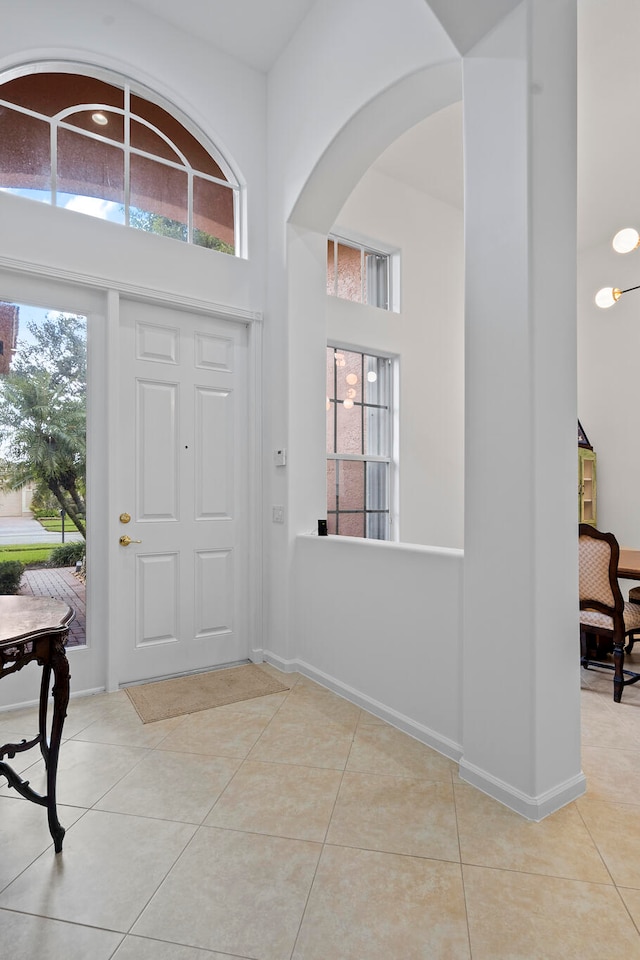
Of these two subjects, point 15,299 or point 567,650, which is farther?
point 15,299

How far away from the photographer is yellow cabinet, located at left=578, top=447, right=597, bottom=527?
18.7ft

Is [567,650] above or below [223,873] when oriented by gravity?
above

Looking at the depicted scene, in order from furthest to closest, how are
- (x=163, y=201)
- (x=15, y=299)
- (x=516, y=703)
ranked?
(x=163, y=201), (x=15, y=299), (x=516, y=703)

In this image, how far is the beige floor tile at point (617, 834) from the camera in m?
1.58

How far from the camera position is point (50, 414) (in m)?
2.88

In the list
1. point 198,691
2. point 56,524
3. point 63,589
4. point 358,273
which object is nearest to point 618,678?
point 198,691

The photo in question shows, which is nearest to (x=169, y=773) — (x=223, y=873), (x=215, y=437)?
(x=223, y=873)

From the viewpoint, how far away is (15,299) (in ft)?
9.06

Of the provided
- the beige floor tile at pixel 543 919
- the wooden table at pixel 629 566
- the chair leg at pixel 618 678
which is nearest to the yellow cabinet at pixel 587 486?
the wooden table at pixel 629 566

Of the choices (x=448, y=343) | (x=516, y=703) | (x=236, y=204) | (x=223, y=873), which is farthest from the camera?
(x=448, y=343)

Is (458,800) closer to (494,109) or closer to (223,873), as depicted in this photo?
(223,873)

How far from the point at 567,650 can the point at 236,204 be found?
10.8 feet

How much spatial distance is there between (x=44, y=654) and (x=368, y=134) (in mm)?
2886

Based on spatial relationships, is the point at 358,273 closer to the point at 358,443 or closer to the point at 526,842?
the point at 358,443
